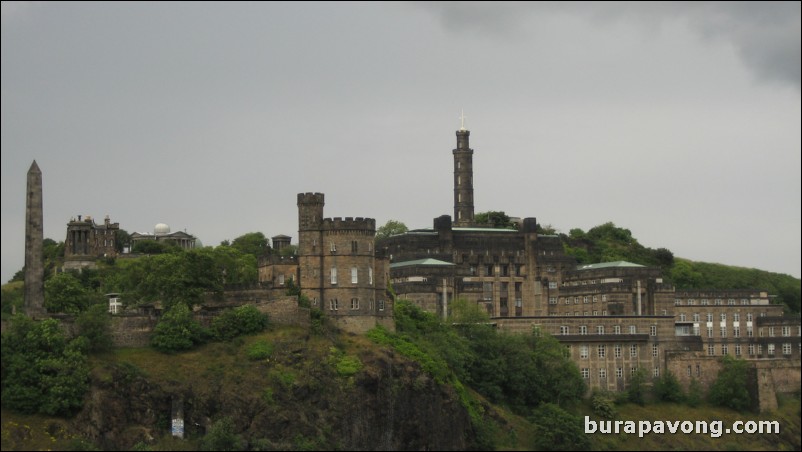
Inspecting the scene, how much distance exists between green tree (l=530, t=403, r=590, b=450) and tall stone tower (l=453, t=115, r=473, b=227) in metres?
55.7

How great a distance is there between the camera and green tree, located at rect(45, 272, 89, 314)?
119 meters

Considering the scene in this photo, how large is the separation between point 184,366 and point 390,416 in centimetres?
1381

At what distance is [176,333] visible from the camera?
376 ft

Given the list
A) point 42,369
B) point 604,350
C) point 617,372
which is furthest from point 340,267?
point 617,372

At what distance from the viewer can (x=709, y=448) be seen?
133000mm

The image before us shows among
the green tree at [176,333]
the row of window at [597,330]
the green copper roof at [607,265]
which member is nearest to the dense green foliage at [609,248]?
the green copper roof at [607,265]

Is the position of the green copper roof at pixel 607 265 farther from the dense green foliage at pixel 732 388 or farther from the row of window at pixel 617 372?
the dense green foliage at pixel 732 388

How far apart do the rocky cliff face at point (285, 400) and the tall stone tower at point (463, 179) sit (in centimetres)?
6155

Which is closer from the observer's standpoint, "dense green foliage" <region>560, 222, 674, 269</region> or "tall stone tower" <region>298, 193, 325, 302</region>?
"tall stone tower" <region>298, 193, 325, 302</region>

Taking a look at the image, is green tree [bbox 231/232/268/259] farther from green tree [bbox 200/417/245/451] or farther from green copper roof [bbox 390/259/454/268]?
green tree [bbox 200/417/245/451]

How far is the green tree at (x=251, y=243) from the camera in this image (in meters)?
168

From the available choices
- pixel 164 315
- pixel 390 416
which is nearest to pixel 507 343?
pixel 390 416

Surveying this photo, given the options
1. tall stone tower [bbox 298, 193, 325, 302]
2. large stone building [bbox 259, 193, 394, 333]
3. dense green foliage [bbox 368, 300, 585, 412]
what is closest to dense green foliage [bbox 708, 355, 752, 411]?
dense green foliage [bbox 368, 300, 585, 412]

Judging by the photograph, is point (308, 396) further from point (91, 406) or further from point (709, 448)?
point (709, 448)
